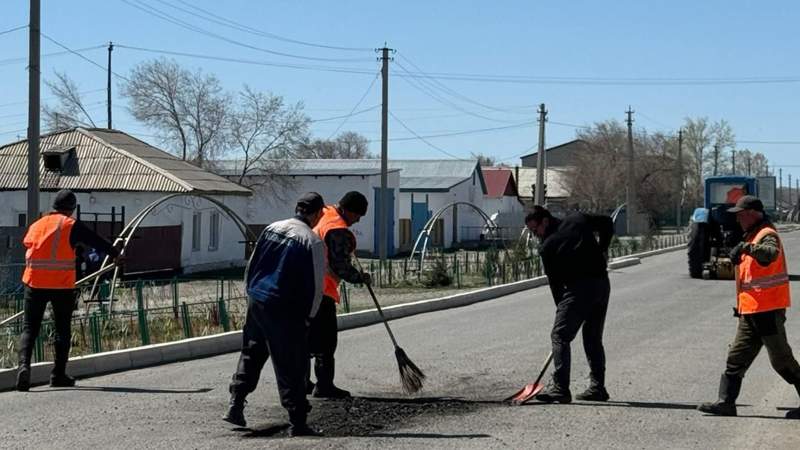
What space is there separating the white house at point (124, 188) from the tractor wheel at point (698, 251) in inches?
490

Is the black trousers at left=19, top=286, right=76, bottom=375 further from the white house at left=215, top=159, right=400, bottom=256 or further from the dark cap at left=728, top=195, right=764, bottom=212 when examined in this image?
the white house at left=215, top=159, right=400, bottom=256

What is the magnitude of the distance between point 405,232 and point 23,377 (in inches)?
1587

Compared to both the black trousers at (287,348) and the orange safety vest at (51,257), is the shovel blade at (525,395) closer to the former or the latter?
the black trousers at (287,348)

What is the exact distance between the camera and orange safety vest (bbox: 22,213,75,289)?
9.91 metres

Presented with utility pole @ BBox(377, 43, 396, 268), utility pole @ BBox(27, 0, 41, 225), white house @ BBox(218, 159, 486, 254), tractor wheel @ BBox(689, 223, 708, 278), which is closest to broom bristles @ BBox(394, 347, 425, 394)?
utility pole @ BBox(27, 0, 41, 225)

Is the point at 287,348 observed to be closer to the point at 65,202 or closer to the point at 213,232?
the point at 65,202

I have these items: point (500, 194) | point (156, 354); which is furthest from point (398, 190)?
point (156, 354)

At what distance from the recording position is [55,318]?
32.7 feet

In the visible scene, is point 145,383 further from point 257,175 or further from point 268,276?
point 257,175

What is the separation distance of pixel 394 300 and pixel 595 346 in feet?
37.3

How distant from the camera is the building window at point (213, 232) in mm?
34625

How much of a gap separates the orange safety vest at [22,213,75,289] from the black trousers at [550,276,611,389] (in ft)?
14.5

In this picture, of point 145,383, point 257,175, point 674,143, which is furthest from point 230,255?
point 674,143

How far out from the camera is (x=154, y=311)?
1395 centimetres
